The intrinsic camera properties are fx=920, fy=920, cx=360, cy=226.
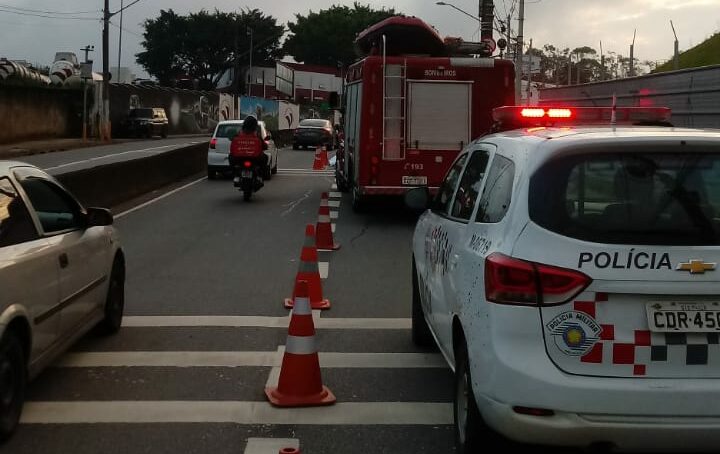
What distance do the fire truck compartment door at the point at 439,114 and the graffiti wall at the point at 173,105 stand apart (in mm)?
40144

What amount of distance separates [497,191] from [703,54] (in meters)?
40.9

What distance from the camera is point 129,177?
20.3 meters

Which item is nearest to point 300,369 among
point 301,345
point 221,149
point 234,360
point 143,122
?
point 301,345

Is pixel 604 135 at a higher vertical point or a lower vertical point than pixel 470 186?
higher

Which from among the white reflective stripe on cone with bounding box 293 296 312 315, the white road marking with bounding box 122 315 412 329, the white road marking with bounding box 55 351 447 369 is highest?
the white reflective stripe on cone with bounding box 293 296 312 315

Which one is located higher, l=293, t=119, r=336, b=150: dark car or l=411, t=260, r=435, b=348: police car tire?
l=293, t=119, r=336, b=150: dark car

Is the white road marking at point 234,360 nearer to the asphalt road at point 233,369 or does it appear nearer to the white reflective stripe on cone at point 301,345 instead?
the asphalt road at point 233,369

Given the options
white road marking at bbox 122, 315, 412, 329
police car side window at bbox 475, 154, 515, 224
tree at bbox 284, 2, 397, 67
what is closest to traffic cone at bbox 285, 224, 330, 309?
white road marking at bbox 122, 315, 412, 329

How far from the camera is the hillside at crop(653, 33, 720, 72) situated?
40.0 metres

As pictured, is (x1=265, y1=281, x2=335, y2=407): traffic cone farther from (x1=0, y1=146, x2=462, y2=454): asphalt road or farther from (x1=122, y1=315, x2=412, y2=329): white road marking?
(x1=122, y1=315, x2=412, y2=329): white road marking

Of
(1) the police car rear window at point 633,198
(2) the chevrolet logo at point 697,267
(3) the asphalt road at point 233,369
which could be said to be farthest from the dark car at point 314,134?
(2) the chevrolet logo at point 697,267

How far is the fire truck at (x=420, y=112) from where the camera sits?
51.5 ft

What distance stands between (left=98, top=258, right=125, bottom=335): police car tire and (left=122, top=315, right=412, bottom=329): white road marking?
1.01 ft

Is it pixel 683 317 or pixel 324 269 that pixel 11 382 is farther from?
pixel 324 269
